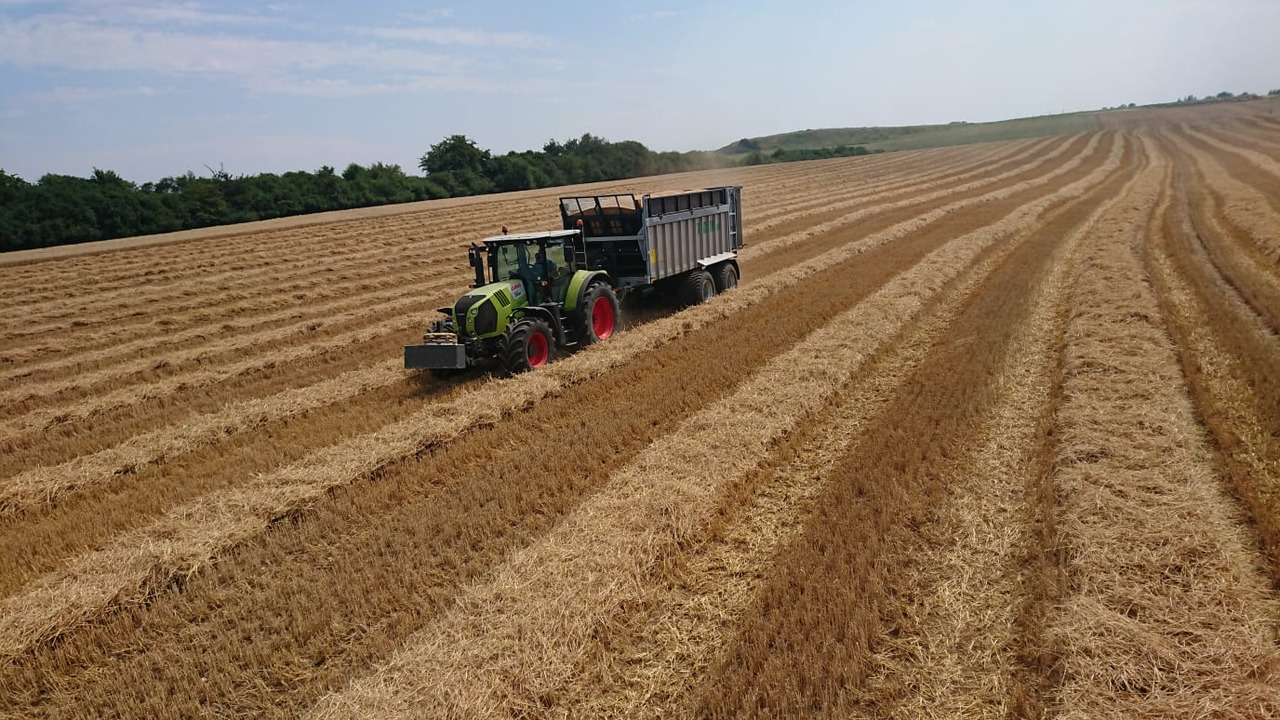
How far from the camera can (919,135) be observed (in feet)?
351

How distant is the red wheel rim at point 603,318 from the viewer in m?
11.1

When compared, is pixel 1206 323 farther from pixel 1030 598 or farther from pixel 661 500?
pixel 661 500

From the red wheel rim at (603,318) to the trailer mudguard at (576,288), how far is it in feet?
1.54

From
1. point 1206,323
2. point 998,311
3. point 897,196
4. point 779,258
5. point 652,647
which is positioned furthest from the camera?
point 897,196

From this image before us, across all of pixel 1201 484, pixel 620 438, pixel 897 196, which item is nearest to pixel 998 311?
pixel 1201 484

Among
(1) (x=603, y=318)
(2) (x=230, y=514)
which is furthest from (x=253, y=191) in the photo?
(2) (x=230, y=514)

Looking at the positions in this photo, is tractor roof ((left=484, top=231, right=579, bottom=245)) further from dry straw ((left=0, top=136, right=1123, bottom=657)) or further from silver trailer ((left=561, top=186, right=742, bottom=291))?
dry straw ((left=0, top=136, right=1123, bottom=657))

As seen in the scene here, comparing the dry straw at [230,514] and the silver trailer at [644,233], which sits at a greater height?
the silver trailer at [644,233]

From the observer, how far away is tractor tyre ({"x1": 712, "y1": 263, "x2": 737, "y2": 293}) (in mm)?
14406

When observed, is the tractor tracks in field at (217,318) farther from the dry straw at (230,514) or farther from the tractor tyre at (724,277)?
the dry straw at (230,514)

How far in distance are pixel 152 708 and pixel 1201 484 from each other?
24.2ft

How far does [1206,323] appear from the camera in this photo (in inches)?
378

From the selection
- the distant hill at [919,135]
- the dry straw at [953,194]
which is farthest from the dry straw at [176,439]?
the distant hill at [919,135]

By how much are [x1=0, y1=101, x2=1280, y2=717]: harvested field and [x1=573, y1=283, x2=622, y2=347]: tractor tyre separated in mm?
475
